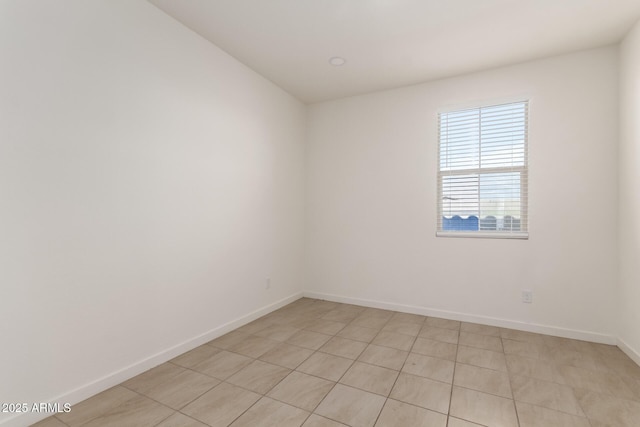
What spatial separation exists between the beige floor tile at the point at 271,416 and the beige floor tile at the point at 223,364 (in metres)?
0.44

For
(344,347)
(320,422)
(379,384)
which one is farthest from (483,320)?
(320,422)

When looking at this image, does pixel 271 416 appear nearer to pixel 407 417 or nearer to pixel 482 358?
pixel 407 417

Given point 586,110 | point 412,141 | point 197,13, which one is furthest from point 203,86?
point 586,110

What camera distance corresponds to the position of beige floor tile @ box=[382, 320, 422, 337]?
285 cm

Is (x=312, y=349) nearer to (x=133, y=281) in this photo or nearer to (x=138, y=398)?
(x=138, y=398)

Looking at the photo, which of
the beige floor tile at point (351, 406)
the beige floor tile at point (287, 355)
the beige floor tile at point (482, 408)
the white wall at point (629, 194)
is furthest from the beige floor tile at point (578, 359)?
the beige floor tile at point (287, 355)

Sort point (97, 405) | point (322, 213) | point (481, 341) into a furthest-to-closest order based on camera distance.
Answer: point (322, 213)
point (481, 341)
point (97, 405)

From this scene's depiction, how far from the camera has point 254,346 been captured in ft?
8.34

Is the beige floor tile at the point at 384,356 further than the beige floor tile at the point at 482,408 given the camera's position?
Yes

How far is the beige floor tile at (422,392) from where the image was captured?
5.82ft

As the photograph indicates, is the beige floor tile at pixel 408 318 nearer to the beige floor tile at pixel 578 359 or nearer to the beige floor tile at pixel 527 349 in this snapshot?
the beige floor tile at pixel 527 349

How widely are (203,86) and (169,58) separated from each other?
338 mm

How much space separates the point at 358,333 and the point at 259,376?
1108 mm

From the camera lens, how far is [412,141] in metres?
3.40
